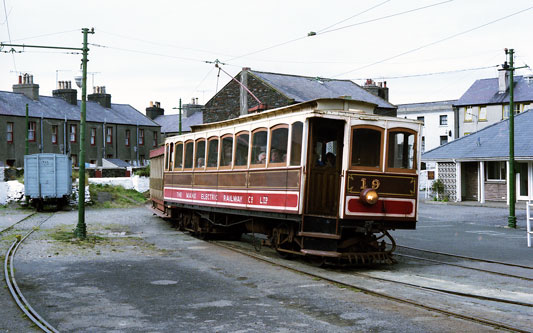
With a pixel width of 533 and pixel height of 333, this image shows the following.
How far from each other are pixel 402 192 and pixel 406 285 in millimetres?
2562

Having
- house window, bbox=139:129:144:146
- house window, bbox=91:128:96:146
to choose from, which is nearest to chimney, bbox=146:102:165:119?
house window, bbox=139:129:144:146

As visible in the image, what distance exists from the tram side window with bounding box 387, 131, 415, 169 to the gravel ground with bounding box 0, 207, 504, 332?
10.2 feet

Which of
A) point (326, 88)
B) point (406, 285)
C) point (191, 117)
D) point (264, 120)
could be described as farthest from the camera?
point (191, 117)

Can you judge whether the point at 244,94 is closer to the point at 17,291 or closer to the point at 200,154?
the point at 200,154

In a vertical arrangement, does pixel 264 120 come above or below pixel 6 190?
above

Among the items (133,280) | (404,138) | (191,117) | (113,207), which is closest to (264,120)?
(404,138)

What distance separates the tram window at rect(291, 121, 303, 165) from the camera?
39.2 ft

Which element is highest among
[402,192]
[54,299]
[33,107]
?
[33,107]

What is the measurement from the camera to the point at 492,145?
32875 mm

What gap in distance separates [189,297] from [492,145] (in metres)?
27.5

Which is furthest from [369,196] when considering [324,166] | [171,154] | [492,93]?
[492,93]

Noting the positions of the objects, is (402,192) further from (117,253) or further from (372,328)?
(117,253)

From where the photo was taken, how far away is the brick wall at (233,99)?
34500 mm

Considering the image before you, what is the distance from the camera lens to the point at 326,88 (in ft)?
128
